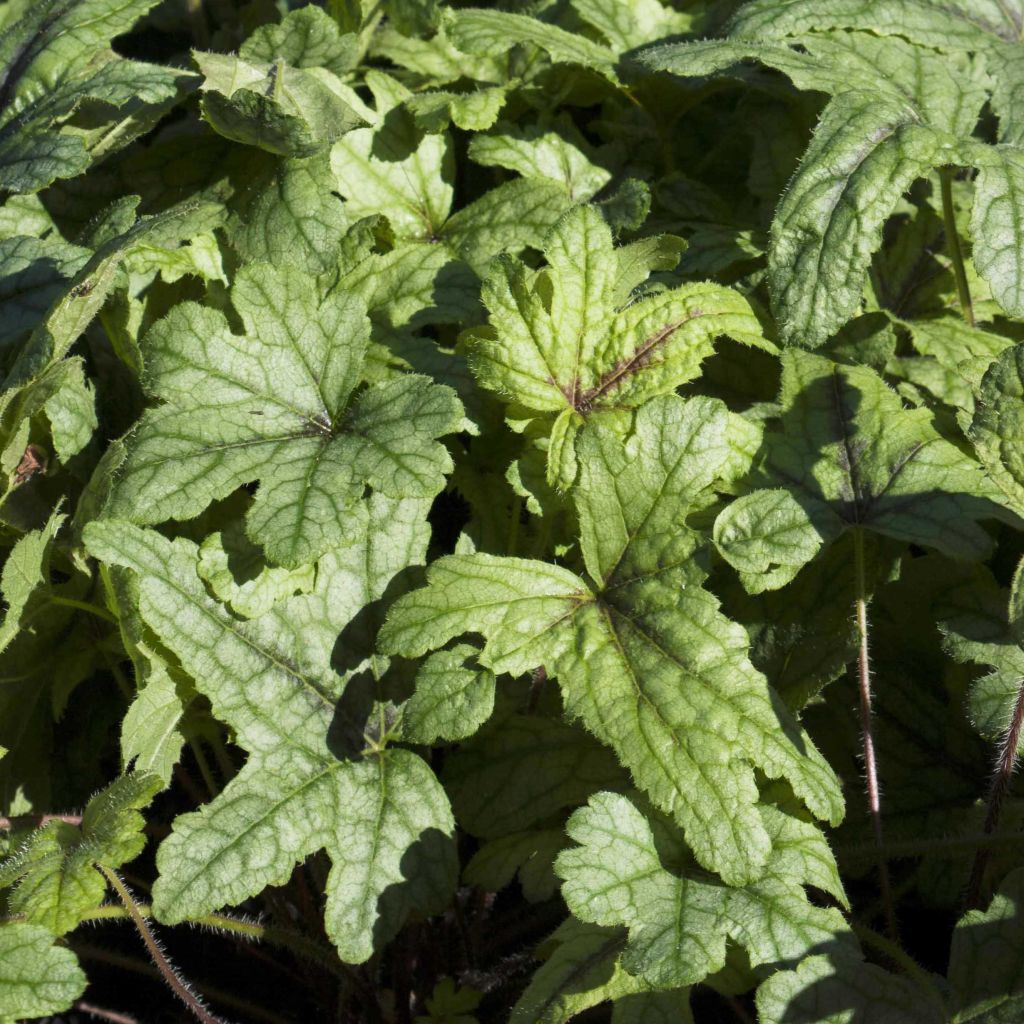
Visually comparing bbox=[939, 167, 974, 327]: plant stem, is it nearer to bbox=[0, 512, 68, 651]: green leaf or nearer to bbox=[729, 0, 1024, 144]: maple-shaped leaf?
bbox=[729, 0, 1024, 144]: maple-shaped leaf

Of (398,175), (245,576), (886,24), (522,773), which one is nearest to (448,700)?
(522,773)

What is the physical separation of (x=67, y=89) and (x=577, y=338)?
1347 millimetres

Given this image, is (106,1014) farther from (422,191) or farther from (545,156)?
(545,156)

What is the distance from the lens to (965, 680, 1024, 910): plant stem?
6.95 feet

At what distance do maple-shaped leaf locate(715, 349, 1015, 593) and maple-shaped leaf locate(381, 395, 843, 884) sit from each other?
141 mm

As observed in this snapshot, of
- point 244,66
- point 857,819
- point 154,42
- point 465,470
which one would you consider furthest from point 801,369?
point 154,42

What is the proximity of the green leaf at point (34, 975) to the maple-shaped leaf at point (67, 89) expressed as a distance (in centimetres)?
150

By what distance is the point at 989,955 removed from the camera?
191 cm

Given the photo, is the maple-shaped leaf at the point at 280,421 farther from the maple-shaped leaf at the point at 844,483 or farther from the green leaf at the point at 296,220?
the maple-shaped leaf at the point at 844,483

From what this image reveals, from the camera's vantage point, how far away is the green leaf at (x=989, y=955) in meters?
1.87

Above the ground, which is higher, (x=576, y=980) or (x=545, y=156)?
(x=545, y=156)

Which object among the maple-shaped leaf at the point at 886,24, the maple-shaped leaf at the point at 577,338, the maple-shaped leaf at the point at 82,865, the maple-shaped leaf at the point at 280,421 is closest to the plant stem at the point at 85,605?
the maple-shaped leaf at the point at 280,421

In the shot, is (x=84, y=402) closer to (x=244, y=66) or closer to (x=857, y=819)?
(x=244, y=66)

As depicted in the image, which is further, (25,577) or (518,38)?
(518,38)
